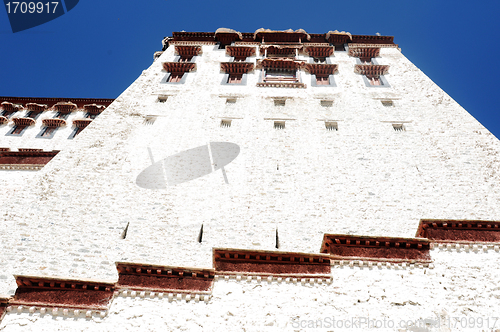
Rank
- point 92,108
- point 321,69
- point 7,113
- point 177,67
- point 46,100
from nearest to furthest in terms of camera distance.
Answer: point 321,69, point 177,67, point 7,113, point 92,108, point 46,100

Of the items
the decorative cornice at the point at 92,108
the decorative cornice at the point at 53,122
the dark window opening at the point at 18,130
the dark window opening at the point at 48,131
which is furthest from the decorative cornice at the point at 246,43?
the dark window opening at the point at 18,130

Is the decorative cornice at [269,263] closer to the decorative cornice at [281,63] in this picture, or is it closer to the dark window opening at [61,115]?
the decorative cornice at [281,63]

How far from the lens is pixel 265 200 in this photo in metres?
12.0

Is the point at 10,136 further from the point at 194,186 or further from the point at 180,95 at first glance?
the point at 194,186

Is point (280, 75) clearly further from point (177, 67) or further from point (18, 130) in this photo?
point (18, 130)

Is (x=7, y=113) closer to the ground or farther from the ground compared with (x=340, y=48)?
closer to the ground

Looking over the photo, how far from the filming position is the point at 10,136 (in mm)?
23562

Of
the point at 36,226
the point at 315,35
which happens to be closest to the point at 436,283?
the point at 36,226

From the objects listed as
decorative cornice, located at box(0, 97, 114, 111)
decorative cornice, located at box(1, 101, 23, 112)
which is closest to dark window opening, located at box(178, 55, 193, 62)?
decorative cornice, located at box(0, 97, 114, 111)

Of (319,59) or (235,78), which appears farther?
(319,59)

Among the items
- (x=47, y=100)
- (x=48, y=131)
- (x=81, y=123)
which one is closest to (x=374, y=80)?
(x=81, y=123)

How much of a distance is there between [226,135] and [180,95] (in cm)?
465

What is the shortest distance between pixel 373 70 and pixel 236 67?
828 centimetres

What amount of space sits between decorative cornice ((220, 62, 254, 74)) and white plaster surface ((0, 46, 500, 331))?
2042mm
